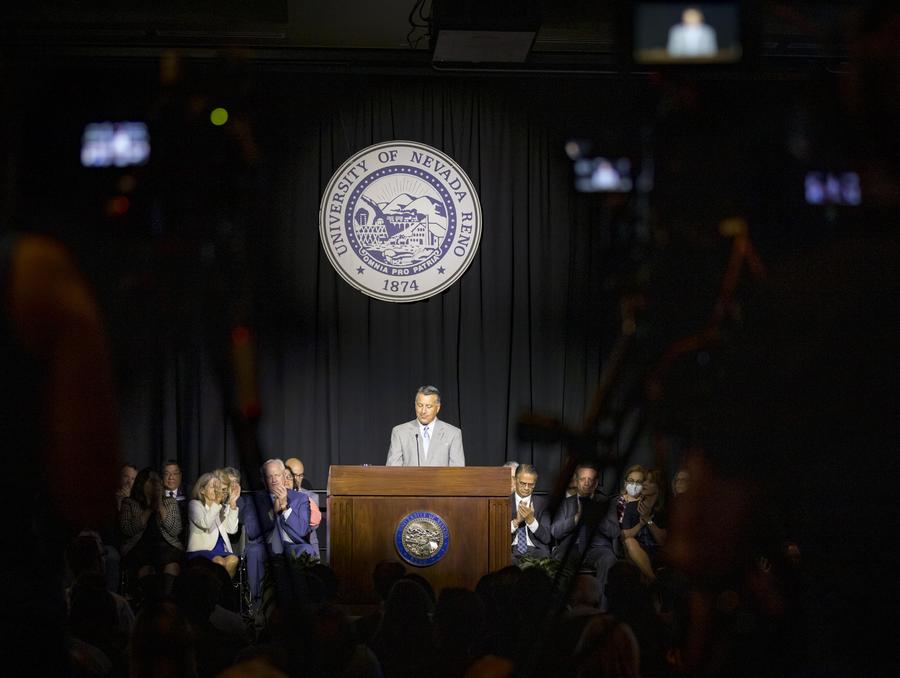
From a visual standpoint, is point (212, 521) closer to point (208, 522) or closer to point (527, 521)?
point (208, 522)

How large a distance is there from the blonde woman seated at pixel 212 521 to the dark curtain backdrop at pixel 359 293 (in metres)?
1.66

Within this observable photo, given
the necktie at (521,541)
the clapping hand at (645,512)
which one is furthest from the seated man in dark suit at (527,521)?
the clapping hand at (645,512)

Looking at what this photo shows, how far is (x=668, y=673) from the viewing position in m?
2.36

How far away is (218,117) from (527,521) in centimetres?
396

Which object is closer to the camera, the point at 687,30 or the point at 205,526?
the point at 687,30

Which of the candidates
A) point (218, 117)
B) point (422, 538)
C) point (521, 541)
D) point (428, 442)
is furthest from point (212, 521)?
point (218, 117)

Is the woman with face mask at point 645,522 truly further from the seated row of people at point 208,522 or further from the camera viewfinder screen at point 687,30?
the camera viewfinder screen at point 687,30

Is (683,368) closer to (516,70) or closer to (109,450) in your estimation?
(109,450)

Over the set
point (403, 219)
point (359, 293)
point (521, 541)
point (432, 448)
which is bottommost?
point (521, 541)

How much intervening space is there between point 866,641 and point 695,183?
810 centimetres

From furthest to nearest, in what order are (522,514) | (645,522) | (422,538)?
(522,514)
(645,522)
(422,538)

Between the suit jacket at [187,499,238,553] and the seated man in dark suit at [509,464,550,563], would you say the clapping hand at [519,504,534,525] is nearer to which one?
the seated man in dark suit at [509,464,550,563]

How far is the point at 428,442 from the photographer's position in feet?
21.5

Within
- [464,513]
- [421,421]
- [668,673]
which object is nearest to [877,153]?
[668,673]
